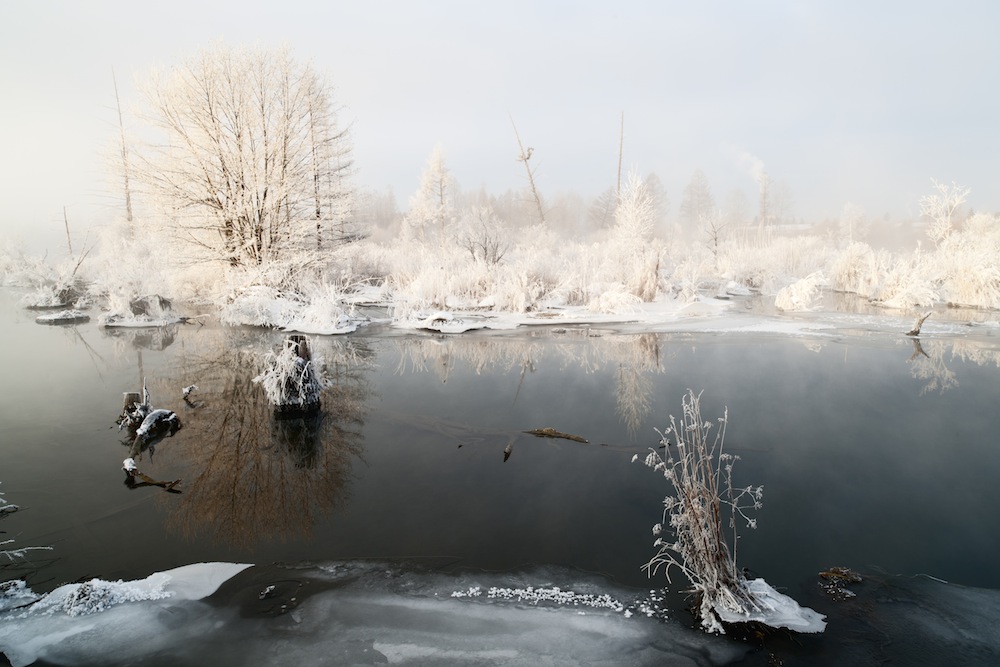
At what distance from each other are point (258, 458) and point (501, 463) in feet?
8.09

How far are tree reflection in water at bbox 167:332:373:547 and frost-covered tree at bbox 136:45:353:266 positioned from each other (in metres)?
6.43

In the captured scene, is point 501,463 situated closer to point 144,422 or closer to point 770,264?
→ point 144,422

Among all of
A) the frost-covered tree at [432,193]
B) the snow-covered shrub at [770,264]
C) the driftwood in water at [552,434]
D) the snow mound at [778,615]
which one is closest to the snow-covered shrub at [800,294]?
the snow-covered shrub at [770,264]

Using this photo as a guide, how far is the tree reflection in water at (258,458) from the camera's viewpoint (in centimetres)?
388

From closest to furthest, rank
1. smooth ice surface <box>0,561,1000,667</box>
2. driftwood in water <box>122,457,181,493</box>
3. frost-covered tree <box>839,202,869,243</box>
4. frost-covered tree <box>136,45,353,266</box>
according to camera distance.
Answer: smooth ice surface <box>0,561,1000,667</box>
driftwood in water <box>122,457,181,493</box>
frost-covered tree <box>136,45,353,266</box>
frost-covered tree <box>839,202,869,243</box>

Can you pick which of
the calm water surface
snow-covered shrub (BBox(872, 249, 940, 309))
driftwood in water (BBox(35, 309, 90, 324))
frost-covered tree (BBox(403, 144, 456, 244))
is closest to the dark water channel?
the calm water surface

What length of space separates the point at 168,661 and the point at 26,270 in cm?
2770

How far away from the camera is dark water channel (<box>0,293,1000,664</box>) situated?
348 cm

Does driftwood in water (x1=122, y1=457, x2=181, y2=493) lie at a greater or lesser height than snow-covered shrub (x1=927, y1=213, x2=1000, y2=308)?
lesser

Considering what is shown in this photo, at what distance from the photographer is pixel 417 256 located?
21.1m

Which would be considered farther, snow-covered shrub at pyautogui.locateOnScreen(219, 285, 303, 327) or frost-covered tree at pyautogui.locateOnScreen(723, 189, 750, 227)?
frost-covered tree at pyautogui.locateOnScreen(723, 189, 750, 227)

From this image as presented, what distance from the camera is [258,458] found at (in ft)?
16.4

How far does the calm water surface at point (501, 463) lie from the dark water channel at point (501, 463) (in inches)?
0.9

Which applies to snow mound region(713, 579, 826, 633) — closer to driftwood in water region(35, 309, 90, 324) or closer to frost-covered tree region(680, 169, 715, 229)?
driftwood in water region(35, 309, 90, 324)
